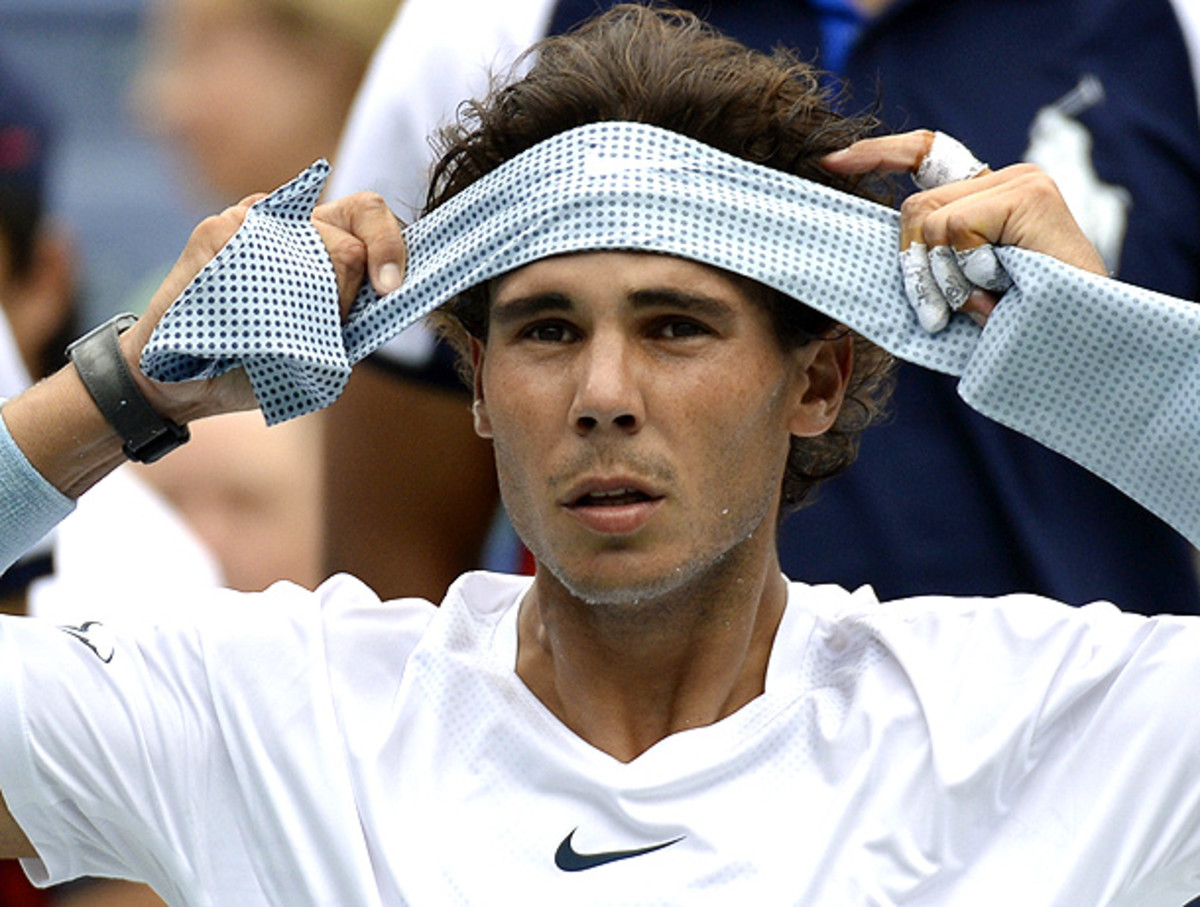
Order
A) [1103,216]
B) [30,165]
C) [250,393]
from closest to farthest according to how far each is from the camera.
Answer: [250,393]
[1103,216]
[30,165]

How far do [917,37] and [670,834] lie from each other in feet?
4.99

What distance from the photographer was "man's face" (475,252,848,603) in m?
2.91

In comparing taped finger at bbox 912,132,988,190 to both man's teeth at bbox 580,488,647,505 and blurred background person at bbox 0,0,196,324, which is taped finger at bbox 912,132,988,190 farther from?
blurred background person at bbox 0,0,196,324

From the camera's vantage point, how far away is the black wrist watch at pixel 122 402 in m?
3.03

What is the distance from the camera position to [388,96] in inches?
160

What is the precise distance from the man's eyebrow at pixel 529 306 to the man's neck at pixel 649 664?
13.6 inches

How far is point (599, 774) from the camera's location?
300 centimetres

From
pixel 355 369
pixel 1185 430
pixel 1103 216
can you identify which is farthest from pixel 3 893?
pixel 1185 430

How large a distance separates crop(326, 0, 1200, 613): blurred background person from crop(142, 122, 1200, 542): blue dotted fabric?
75 cm

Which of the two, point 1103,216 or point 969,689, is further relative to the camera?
point 1103,216

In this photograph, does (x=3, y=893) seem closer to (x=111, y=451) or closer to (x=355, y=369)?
(x=355, y=369)

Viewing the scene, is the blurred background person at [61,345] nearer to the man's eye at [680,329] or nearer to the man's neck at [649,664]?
the man's neck at [649,664]

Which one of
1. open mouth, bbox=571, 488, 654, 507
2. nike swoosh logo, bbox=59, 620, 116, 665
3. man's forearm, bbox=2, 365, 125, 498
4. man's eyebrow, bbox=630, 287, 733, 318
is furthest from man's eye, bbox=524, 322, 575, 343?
nike swoosh logo, bbox=59, 620, 116, 665

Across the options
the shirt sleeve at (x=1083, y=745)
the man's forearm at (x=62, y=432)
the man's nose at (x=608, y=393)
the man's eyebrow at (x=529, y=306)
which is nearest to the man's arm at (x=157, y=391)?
the man's forearm at (x=62, y=432)
